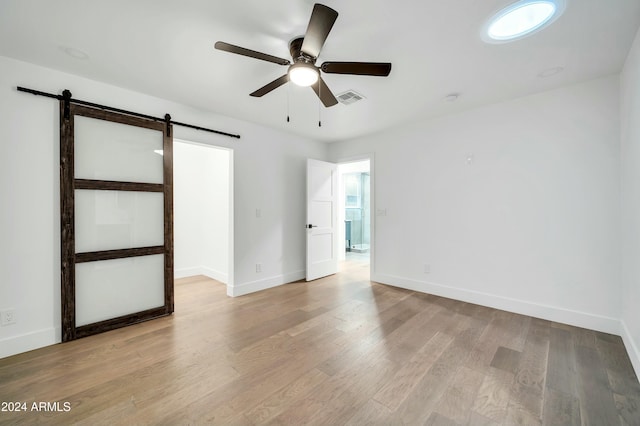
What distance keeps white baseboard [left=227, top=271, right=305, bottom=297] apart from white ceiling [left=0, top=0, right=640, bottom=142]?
2574 mm

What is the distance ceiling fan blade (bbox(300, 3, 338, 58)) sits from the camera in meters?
1.44

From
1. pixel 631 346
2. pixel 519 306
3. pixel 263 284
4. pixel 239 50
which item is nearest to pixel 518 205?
pixel 519 306

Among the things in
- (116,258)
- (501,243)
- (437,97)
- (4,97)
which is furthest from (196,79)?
(501,243)

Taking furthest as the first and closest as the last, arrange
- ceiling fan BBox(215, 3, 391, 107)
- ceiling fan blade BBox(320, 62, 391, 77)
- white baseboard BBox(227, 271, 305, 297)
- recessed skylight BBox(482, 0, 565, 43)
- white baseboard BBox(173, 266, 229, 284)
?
white baseboard BBox(173, 266, 229, 284)
white baseboard BBox(227, 271, 305, 297)
ceiling fan blade BBox(320, 62, 391, 77)
recessed skylight BBox(482, 0, 565, 43)
ceiling fan BBox(215, 3, 391, 107)

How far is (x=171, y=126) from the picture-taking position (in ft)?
10.4

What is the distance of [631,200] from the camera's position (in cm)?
217

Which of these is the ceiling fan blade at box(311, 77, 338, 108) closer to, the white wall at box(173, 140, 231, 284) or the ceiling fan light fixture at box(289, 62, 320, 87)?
the ceiling fan light fixture at box(289, 62, 320, 87)

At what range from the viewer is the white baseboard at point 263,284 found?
150 inches

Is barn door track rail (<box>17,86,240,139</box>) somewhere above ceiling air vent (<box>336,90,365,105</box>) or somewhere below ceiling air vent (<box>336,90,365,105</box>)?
below

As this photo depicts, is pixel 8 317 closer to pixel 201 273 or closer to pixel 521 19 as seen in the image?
pixel 201 273

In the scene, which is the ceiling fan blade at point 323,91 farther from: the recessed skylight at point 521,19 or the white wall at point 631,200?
the white wall at point 631,200

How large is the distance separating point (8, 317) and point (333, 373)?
2843 millimetres

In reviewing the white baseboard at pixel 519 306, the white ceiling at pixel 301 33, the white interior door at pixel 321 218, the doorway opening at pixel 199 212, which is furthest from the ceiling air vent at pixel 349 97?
the white baseboard at pixel 519 306

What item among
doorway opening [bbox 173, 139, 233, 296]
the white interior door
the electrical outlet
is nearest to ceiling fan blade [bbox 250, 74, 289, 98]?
the white interior door
